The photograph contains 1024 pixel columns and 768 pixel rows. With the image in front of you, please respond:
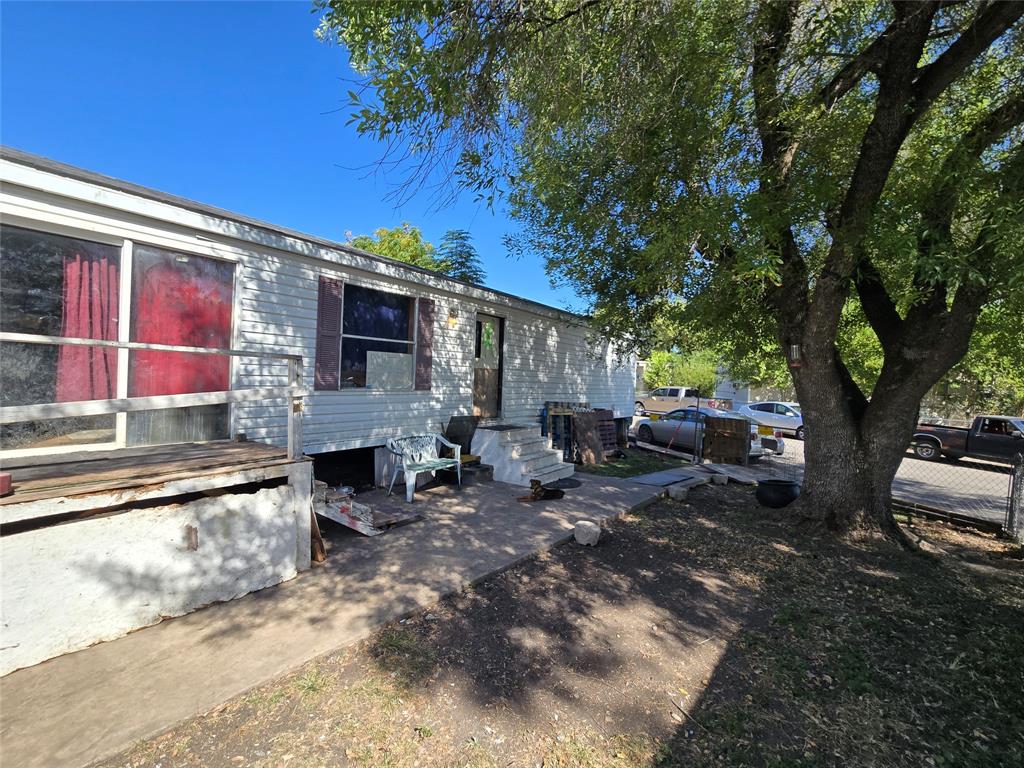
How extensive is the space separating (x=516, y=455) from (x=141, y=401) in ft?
18.1

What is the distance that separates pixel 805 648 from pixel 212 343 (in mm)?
6202

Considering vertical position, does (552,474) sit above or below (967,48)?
below

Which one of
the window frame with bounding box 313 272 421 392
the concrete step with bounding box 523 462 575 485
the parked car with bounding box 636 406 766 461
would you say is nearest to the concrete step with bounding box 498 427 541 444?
the concrete step with bounding box 523 462 575 485

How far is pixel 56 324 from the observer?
4.26 m

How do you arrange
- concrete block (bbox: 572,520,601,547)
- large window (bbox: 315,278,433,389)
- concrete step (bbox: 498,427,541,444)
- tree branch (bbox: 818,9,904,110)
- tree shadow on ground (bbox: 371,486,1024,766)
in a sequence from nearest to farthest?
tree shadow on ground (bbox: 371,486,1024,766)
tree branch (bbox: 818,9,904,110)
concrete block (bbox: 572,520,601,547)
large window (bbox: 315,278,433,389)
concrete step (bbox: 498,427,541,444)

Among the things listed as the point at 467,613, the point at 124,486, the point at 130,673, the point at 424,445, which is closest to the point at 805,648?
the point at 467,613

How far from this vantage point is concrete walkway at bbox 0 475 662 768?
2.33 metres

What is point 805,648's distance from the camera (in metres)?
3.34

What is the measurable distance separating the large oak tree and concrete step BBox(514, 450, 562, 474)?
11.9ft

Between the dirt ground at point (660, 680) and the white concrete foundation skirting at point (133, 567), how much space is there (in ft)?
4.13

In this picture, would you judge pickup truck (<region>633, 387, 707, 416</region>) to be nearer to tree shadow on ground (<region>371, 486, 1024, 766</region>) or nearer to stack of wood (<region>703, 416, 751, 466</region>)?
stack of wood (<region>703, 416, 751, 466</region>)

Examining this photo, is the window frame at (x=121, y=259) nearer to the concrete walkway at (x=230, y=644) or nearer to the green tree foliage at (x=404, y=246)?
the concrete walkway at (x=230, y=644)

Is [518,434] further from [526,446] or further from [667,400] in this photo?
[667,400]

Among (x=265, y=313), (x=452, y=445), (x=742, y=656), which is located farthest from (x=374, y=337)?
(x=742, y=656)
